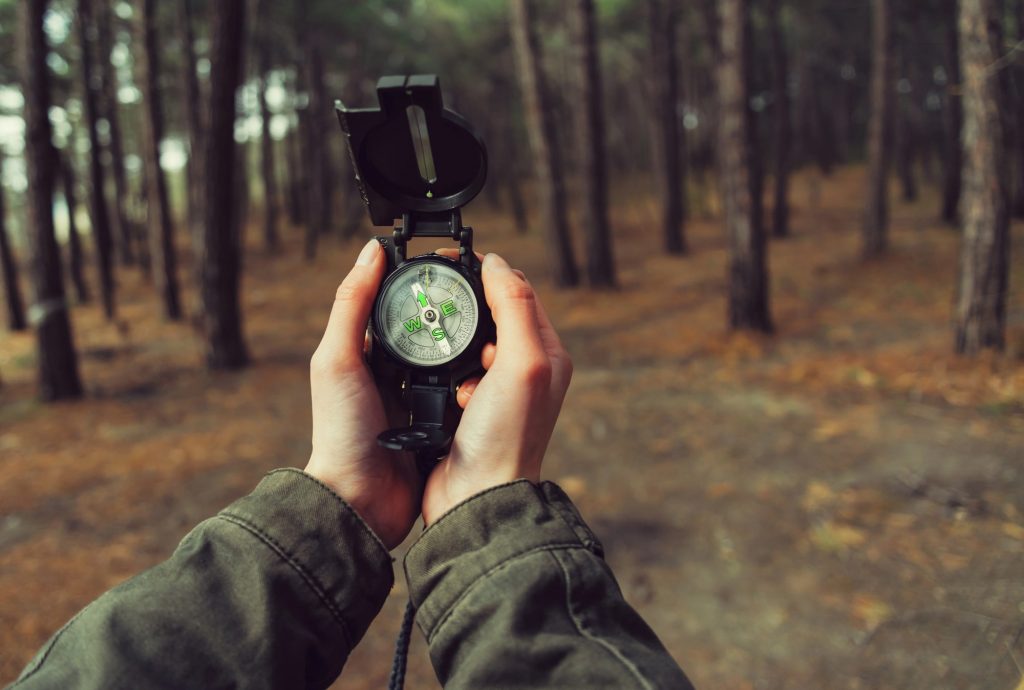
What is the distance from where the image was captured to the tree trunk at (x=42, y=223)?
29.0 feet

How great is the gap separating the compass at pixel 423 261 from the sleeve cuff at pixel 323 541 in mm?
424

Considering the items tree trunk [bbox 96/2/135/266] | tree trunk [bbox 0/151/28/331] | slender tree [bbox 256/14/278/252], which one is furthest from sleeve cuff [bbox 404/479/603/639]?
slender tree [bbox 256/14/278/252]

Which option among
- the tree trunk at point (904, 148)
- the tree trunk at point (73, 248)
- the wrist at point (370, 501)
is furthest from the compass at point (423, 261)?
the tree trunk at point (904, 148)

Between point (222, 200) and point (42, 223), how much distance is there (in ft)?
7.22

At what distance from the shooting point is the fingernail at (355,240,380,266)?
1908 millimetres

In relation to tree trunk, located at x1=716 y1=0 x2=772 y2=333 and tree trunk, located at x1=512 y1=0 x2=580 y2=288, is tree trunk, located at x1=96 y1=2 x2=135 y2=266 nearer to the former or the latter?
tree trunk, located at x1=512 y1=0 x2=580 y2=288

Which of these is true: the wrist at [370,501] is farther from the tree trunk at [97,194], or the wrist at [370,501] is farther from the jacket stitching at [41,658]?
the tree trunk at [97,194]

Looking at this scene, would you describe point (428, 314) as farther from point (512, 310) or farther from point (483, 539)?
point (483, 539)

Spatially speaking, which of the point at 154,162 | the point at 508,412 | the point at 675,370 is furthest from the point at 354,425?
the point at 154,162

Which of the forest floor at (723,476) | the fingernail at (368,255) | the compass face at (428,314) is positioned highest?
the fingernail at (368,255)

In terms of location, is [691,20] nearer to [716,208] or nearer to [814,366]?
[716,208]

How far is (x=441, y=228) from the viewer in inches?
81.4

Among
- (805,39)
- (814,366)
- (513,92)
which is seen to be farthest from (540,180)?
(513,92)

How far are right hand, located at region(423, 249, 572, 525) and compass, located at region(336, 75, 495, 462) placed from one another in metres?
Answer: 0.20
